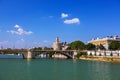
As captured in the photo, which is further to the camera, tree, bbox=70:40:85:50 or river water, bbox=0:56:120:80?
tree, bbox=70:40:85:50

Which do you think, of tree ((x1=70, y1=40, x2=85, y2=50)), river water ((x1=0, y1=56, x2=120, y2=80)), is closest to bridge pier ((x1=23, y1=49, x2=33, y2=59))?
tree ((x1=70, y1=40, x2=85, y2=50))

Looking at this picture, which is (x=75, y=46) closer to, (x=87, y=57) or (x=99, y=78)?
(x=87, y=57)

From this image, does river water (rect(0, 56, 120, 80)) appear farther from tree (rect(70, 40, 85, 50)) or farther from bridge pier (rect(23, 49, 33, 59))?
tree (rect(70, 40, 85, 50))

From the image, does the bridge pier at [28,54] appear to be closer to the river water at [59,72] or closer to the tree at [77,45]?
the tree at [77,45]

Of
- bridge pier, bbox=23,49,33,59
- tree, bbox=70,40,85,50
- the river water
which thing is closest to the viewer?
the river water

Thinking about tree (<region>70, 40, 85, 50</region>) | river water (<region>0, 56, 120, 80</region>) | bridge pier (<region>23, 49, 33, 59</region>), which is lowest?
river water (<region>0, 56, 120, 80</region>)

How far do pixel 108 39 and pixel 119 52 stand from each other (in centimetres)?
2547

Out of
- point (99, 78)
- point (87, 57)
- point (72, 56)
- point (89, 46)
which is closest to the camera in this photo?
point (99, 78)

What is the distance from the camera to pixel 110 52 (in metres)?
71.5

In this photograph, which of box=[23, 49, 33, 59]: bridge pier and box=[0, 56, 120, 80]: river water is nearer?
box=[0, 56, 120, 80]: river water

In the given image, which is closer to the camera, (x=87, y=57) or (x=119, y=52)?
(x=119, y=52)

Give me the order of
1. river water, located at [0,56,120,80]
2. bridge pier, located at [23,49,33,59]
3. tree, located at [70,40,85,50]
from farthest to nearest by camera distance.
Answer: tree, located at [70,40,85,50] < bridge pier, located at [23,49,33,59] < river water, located at [0,56,120,80]

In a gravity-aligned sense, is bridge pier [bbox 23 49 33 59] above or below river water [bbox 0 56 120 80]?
above

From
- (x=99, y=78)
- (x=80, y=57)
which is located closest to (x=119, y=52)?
(x=80, y=57)
